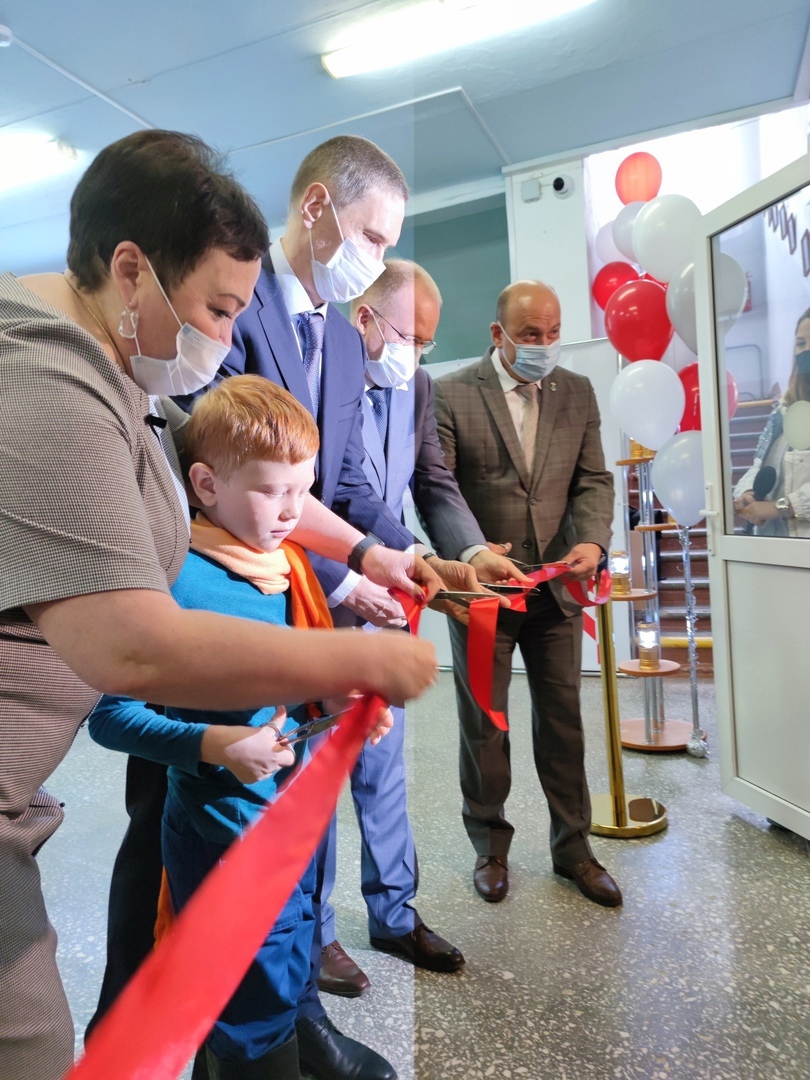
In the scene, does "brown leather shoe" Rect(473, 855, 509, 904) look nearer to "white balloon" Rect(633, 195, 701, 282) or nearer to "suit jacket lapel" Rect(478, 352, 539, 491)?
"suit jacket lapel" Rect(478, 352, 539, 491)

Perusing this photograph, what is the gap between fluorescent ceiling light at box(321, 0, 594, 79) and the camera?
233 cm

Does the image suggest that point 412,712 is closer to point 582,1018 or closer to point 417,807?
point 417,807

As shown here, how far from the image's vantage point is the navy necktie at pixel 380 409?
62.2 inches

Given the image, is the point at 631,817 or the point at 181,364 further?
the point at 631,817

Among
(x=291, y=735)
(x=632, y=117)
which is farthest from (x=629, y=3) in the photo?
(x=291, y=735)

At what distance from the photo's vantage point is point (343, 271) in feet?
3.84

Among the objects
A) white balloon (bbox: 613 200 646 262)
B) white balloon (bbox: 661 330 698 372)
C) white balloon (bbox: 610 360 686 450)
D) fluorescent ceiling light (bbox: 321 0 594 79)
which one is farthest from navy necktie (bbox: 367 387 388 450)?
white balloon (bbox: 661 330 698 372)

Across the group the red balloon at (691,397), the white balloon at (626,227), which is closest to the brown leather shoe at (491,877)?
the red balloon at (691,397)

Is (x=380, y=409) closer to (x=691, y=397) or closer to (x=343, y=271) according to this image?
(x=343, y=271)

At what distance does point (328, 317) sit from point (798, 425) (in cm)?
166

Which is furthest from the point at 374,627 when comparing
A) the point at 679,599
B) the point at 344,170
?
the point at 679,599

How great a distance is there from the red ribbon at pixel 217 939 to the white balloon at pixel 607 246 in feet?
13.8

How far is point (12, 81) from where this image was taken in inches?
42.2

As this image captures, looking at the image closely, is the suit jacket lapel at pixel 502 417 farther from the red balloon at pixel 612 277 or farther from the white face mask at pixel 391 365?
the red balloon at pixel 612 277
